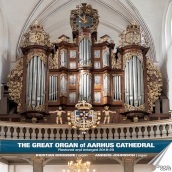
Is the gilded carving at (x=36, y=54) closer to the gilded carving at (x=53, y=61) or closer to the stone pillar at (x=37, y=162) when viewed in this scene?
the gilded carving at (x=53, y=61)

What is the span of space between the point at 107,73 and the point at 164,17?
4045 millimetres

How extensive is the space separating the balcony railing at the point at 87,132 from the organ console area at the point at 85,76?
26.5 inches

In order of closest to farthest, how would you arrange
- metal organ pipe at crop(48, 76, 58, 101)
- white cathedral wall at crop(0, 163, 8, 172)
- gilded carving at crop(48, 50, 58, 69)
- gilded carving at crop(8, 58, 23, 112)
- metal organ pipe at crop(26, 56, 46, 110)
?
metal organ pipe at crop(26, 56, 46, 110) < metal organ pipe at crop(48, 76, 58, 101) < gilded carving at crop(8, 58, 23, 112) < gilded carving at crop(48, 50, 58, 69) < white cathedral wall at crop(0, 163, 8, 172)

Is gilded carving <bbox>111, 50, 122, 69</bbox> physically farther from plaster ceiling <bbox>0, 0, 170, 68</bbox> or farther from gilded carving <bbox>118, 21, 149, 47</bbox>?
plaster ceiling <bbox>0, 0, 170, 68</bbox>

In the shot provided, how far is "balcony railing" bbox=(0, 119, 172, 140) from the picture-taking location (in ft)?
51.9

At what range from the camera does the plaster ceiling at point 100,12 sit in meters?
19.5

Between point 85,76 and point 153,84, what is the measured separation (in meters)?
2.86

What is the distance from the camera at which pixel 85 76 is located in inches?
676

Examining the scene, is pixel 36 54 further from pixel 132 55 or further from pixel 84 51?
pixel 132 55

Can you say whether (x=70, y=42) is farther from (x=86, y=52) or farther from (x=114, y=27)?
(x=114, y=27)

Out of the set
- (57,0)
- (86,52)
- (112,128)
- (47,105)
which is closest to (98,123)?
(112,128)

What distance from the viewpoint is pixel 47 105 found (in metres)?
16.7

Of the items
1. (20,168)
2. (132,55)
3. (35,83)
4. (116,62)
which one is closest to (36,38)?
(35,83)

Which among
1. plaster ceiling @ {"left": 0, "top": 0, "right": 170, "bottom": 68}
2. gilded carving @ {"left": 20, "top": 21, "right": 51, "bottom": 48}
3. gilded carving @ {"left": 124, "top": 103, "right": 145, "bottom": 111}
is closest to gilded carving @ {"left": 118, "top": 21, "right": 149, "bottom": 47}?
plaster ceiling @ {"left": 0, "top": 0, "right": 170, "bottom": 68}
